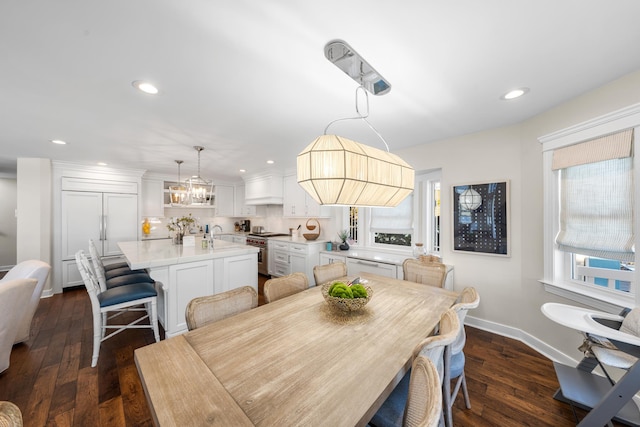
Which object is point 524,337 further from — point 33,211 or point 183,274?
point 33,211

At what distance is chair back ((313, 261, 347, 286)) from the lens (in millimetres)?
2330

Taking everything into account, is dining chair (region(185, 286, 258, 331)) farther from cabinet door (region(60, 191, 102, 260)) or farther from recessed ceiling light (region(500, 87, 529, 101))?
cabinet door (region(60, 191, 102, 260))

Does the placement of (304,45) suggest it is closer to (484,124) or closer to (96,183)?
(484,124)

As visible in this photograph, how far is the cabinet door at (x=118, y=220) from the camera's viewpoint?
469 centimetres

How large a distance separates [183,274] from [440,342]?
106 inches

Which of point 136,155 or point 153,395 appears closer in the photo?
point 153,395

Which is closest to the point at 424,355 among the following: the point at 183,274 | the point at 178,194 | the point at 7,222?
the point at 183,274

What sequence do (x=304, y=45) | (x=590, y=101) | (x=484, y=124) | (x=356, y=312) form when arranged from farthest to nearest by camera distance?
1. (x=484, y=124)
2. (x=590, y=101)
3. (x=356, y=312)
4. (x=304, y=45)

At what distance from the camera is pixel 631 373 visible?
3.99 ft

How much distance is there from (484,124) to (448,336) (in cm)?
248

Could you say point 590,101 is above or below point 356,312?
above

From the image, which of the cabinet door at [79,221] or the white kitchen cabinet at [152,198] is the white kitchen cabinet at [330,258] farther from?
the cabinet door at [79,221]

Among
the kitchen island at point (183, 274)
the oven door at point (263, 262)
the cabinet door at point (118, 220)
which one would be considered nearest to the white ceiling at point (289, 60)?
the kitchen island at point (183, 274)

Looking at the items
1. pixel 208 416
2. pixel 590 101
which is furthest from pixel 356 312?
pixel 590 101
